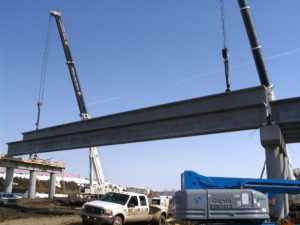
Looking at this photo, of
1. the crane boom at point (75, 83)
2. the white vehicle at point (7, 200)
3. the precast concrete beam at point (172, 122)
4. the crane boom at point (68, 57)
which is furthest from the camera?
the crane boom at point (68, 57)

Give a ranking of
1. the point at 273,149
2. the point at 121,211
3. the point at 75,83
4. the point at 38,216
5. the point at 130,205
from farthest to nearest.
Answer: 1. the point at 75,83
2. the point at 38,216
3. the point at 273,149
4. the point at 130,205
5. the point at 121,211

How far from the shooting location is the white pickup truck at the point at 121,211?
48.8ft

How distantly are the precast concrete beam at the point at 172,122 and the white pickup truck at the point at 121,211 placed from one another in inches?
268

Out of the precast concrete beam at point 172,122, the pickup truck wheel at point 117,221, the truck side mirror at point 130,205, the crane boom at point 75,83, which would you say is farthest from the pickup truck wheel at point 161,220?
the crane boom at point 75,83

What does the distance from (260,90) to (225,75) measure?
287cm

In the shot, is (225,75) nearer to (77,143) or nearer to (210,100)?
(210,100)

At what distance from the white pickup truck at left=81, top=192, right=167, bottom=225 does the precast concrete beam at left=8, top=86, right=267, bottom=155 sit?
6.80 m

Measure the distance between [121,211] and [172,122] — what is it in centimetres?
955

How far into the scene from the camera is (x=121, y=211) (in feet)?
50.9

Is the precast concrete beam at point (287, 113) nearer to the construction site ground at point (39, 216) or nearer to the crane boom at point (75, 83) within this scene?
the construction site ground at point (39, 216)

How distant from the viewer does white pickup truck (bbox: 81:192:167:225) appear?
1488 centimetres

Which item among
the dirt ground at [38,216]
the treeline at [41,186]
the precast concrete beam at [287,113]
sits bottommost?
the dirt ground at [38,216]

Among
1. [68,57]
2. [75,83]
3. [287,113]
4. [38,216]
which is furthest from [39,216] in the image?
[68,57]

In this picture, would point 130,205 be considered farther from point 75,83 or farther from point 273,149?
point 75,83
